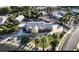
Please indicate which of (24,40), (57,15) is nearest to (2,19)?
(24,40)

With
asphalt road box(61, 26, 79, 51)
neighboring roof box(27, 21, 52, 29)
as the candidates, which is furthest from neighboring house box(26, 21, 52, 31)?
asphalt road box(61, 26, 79, 51)

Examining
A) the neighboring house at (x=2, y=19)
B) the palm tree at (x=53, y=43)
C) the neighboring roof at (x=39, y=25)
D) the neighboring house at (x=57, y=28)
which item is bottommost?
the palm tree at (x=53, y=43)

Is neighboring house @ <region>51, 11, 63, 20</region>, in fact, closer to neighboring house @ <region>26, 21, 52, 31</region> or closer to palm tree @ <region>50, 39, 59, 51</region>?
neighboring house @ <region>26, 21, 52, 31</region>

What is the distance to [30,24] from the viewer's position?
294 cm

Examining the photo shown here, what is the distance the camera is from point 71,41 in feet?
9.59

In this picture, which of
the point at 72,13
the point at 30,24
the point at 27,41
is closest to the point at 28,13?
the point at 30,24

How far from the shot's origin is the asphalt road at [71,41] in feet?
9.55

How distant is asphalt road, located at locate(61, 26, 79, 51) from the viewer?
2.91 m

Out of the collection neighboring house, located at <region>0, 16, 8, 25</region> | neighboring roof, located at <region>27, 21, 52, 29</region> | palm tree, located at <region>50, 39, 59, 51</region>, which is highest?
neighboring house, located at <region>0, 16, 8, 25</region>

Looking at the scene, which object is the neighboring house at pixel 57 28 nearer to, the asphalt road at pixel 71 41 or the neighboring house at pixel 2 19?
the asphalt road at pixel 71 41

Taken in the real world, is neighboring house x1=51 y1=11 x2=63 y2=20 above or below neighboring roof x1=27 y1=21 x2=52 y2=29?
above

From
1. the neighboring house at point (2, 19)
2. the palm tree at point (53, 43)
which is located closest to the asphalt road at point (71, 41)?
the palm tree at point (53, 43)
